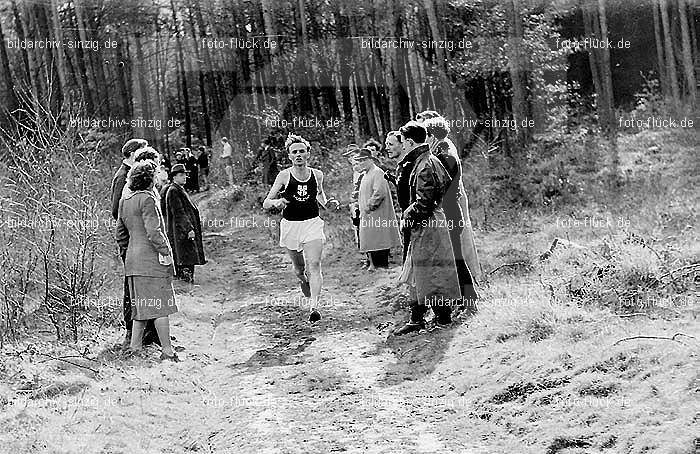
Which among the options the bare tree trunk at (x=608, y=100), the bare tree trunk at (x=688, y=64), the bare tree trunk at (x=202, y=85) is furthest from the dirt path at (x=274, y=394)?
the bare tree trunk at (x=202, y=85)

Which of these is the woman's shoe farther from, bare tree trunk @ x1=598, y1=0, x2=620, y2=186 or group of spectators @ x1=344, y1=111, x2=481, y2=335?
bare tree trunk @ x1=598, y1=0, x2=620, y2=186

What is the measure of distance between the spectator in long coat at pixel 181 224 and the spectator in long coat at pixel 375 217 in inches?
102

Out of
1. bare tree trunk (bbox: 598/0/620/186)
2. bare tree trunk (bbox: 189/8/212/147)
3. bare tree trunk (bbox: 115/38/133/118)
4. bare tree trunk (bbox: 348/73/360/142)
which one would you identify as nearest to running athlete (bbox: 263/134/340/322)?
bare tree trunk (bbox: 598/0/620/186)

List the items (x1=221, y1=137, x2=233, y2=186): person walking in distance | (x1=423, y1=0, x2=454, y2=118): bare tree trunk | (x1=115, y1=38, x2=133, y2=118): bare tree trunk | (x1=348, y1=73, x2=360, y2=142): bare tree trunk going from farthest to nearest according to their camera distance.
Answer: (x1=115, y1=38, x2=133, y2=118): bare tree trunk
(x1=221, y1=137, x2=233, y2=186): person walking in distance
(x1=348, y1=73, x2=360, y2=142): bare tree trunk
(x1=423, y1=0, x2=454, y2=118): bare tree trunk

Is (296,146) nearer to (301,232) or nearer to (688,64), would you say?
(301,232)

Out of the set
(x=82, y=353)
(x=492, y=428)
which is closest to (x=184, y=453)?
(x=492, y=428)

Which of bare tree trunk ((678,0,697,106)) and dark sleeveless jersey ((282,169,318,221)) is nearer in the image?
dark sleeveless jersey ((282,169,318,221))

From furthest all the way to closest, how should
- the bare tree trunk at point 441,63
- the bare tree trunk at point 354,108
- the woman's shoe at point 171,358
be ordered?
the bare tree trunk at point 354,108
the bare tree trunk at point 441,63
the woman's shoe at point 171,358

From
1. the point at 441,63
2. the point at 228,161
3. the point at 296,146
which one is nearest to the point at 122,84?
the point at 228,161

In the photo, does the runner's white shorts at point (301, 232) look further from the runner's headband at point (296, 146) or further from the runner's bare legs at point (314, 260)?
the runner's headband at point (296, 146)

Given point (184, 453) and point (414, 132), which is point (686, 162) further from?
point (184, 453)

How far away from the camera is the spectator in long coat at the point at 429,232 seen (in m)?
8.47

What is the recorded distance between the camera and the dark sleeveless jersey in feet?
32.1

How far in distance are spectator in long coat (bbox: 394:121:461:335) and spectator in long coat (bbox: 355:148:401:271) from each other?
4.32 m
